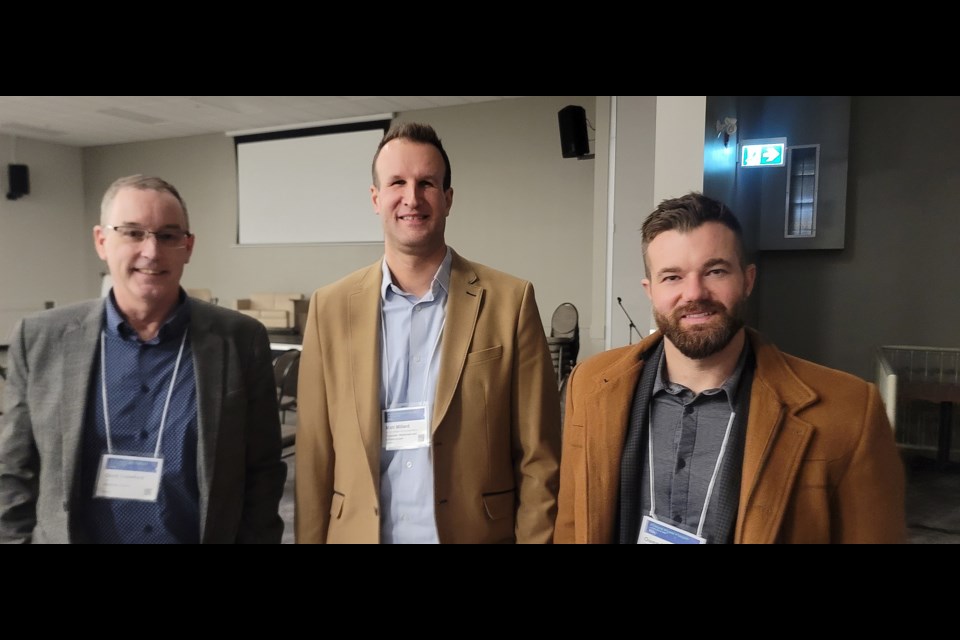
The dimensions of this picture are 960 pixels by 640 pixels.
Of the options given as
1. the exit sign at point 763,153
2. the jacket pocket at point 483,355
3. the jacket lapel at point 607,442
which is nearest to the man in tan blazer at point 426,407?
the jacket pocket at point 483,355

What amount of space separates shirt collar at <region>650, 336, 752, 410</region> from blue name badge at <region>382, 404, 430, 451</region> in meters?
0.53

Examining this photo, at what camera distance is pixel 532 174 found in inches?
271

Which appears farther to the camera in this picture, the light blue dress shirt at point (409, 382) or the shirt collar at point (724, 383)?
the light blue dress shirt at point (409, 382)

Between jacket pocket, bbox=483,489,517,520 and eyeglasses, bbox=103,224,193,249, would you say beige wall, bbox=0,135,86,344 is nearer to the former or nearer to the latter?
eyeglasses, bbox=103,224,193,249

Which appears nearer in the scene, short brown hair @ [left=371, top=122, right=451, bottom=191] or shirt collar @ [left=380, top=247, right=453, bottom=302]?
short brown hair @ [left=371, top=122, right=451, bottom=191]

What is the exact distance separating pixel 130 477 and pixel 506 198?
247 inches

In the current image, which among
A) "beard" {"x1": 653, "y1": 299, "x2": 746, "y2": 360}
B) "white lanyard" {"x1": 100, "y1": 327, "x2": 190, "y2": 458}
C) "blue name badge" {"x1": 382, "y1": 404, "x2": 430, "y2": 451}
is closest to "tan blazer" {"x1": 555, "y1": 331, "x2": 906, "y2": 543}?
"beard" {"x1": 653, "y1": 299, "x2": 746, "y2": 360}

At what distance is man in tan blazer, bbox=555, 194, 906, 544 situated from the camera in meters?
1.07

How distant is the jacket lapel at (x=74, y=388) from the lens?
43.8 inches

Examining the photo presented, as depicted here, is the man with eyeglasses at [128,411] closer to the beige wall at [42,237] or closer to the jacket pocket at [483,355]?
the beige wall at [42,237]

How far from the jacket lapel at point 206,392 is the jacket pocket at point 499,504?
2.03 ft

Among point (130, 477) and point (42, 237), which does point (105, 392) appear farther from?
point (42, 237)

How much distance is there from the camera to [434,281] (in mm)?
1298
